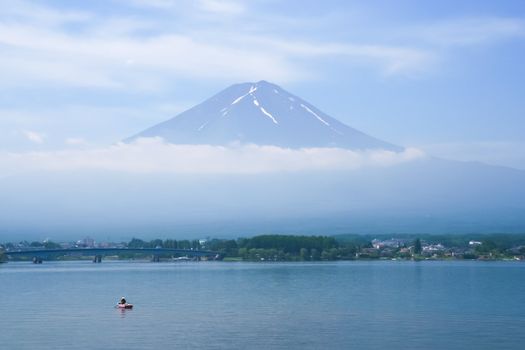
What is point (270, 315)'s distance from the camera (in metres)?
30.1

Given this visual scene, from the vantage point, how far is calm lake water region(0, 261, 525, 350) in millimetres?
24281

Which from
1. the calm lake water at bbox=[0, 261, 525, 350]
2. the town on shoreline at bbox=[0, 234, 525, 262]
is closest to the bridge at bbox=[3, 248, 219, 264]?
the town on shoreline at bbox=[0, 234, 525, 262]

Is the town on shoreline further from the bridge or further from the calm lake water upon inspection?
the calm lake water

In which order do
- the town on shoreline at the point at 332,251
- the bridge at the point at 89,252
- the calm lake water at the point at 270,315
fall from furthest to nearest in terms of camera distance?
the town on shoreline at the point at 332,251 → the bridge at the point at 89,252 → the calm lake water at the point at 270,315

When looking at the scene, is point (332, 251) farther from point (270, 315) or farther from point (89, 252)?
point (270, 315)

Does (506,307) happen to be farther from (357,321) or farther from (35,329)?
(35,329)

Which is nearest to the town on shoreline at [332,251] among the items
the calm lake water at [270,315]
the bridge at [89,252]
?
the bridge at [89,252]

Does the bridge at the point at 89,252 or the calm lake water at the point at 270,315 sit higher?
the bridge at the point at 89,252

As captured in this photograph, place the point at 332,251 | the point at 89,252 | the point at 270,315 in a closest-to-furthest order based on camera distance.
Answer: the point at 270,315
the point at 89,252
the point at 332,251

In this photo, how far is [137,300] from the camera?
37344 mm

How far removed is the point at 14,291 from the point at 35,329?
16884mm

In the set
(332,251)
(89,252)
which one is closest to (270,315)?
(332,251)

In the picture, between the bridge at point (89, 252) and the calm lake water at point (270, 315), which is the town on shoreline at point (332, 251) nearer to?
the bridge at point (89, 252)

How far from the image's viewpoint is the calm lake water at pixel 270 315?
24281 millimetres
